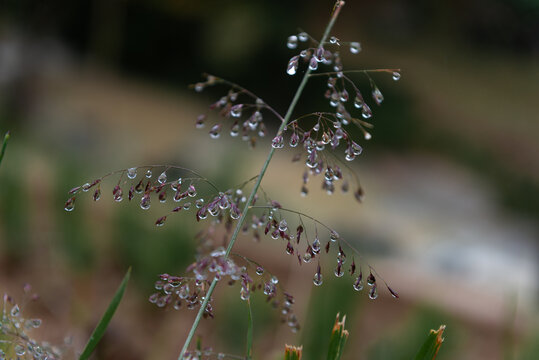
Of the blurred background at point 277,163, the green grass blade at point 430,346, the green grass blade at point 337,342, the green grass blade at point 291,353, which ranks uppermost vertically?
the green grass blade at point 430,346

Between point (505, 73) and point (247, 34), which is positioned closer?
point (247, 34)

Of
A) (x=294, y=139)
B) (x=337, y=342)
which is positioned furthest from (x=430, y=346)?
(x=294, y=139)

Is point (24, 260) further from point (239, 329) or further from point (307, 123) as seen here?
point (307, 123)

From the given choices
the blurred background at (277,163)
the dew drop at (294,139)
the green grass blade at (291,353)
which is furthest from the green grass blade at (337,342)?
the blurred background at (277,163)

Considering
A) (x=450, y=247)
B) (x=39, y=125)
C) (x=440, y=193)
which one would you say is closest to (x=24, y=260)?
(x=450, y=247)

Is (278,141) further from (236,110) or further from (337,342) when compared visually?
(337,342)

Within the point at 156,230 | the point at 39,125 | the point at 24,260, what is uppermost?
the point at 156,230

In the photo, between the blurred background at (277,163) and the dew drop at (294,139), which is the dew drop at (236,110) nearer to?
the dew drop at (294,139)

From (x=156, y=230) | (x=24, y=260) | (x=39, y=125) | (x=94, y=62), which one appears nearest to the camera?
(x=156, y=230)
